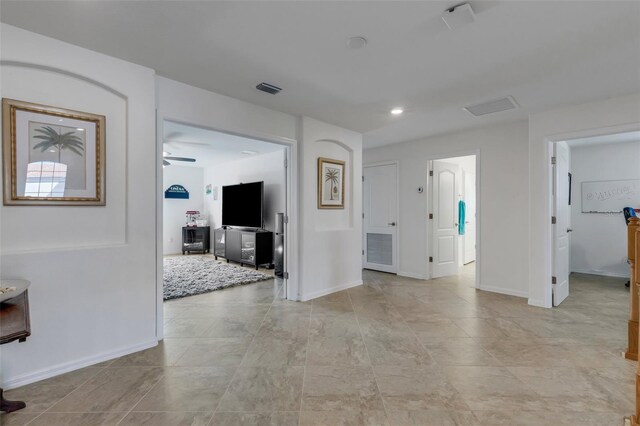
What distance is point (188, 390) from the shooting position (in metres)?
1.92

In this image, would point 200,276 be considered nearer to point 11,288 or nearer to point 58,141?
point 58,141

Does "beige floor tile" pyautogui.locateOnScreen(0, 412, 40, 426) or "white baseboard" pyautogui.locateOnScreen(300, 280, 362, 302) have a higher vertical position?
"white baseboard" pyautogui.locateOnScreen(300, 280, 362, 302)

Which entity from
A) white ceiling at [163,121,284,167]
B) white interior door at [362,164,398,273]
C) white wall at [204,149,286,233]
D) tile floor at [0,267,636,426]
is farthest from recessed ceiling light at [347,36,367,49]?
white wall at [204,149,286,233]

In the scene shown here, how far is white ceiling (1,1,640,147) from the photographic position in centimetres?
179

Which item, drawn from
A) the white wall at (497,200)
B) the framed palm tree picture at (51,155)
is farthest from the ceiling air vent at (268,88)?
the white wall at (497,200)

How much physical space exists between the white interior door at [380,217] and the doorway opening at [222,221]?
1723mm

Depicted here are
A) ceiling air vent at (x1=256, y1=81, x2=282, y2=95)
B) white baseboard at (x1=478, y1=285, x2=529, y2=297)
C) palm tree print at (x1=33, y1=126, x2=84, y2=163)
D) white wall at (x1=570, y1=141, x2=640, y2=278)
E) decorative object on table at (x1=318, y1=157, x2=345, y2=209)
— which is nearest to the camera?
palm tree print at (x1=33, y1=126, x2=84, y2=163)

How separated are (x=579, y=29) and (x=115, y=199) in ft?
11.8

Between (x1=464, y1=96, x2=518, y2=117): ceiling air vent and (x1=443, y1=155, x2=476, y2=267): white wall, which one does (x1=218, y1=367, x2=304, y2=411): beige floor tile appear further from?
(x1=443, y1=155, x2=476, y2=267): white wall

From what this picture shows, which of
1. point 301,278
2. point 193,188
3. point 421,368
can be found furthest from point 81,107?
point 193,188

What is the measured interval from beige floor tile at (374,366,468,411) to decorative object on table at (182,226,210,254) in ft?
22.1

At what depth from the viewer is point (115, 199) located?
7.75ft

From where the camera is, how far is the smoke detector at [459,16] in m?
1.74

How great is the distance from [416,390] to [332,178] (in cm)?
287
